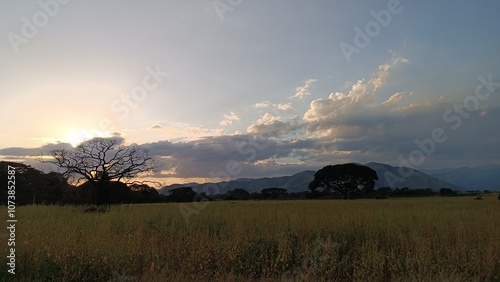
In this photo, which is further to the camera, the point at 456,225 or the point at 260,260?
the point at 456,225

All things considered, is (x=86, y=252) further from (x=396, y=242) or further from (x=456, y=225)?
(x=456, y=225)

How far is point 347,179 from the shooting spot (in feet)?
216

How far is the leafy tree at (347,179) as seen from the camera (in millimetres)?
65750

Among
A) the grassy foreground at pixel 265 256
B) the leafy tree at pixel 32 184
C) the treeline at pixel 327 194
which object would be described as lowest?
the treeline at pixel 327 194

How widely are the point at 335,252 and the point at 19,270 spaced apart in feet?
22.8

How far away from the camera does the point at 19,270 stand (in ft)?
26.5

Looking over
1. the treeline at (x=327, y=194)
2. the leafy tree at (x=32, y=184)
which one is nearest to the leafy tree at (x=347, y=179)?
the treeline at (x=327, y=194)

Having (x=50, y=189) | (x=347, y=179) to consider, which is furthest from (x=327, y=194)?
(x=50, y=189)

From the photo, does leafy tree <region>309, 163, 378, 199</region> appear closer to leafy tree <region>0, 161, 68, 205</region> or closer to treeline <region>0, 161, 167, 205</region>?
treeline <region>0, 161, 167, 205</region>

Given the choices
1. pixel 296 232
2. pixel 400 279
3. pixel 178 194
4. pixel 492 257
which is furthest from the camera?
pixel 178 194

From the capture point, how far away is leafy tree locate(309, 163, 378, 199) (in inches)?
2589

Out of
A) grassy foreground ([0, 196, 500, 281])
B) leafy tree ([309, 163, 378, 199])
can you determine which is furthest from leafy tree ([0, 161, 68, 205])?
leafy tree ([309, 163, 378, 199])

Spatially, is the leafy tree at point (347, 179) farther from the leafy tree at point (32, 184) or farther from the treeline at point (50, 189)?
the leafy tree at point (32, 184)

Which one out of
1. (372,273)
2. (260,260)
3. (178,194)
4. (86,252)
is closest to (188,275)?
(260,260)
